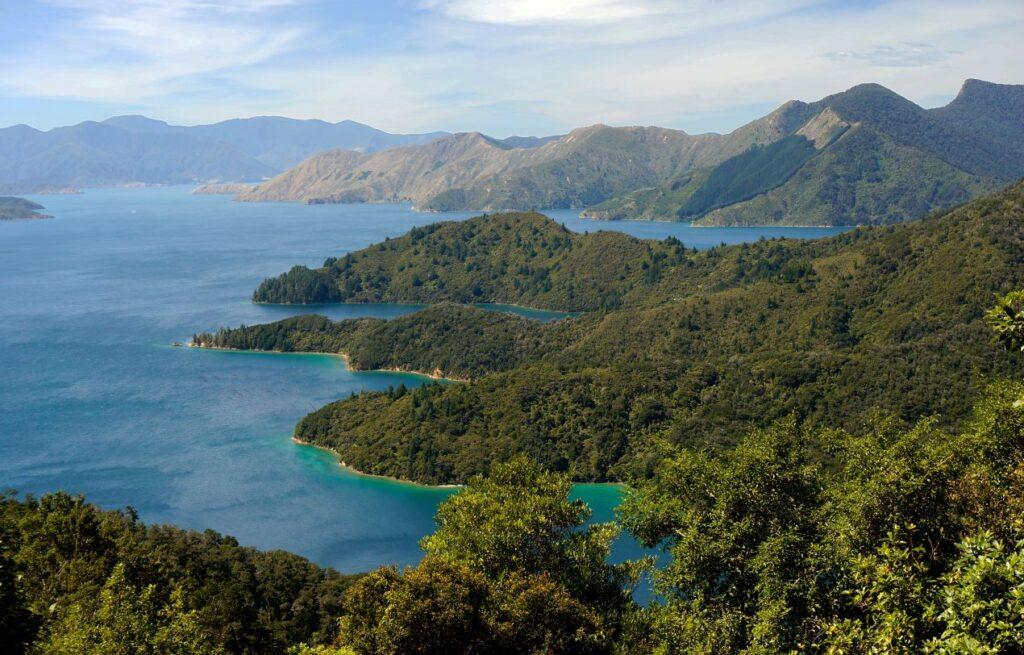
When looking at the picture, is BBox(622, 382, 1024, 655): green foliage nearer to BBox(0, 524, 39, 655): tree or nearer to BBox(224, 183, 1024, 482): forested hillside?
BBox(0, 524, 39, 655): tree

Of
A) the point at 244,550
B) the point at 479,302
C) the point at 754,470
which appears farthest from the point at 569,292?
the point at 754,470

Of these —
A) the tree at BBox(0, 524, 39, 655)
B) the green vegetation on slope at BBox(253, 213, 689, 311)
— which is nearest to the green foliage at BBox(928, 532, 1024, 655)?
the tree at BBox(0, 524, 39, 655)

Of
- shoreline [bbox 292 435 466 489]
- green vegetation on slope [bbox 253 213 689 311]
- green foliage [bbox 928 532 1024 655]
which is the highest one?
green foliage [bbox 928 532 1024 655]

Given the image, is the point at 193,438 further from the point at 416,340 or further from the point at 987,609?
the point at 987,609

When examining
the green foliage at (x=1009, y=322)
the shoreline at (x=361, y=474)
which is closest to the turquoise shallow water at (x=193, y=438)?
the shoreline at (x=361, y=474)

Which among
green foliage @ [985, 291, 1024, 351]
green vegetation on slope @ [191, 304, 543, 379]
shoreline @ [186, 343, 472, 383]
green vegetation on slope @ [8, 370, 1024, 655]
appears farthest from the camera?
green vegetation on slope @ [191, 304, 543, 379]

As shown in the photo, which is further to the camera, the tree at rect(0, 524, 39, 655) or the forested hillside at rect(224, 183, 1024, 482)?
the forested hillside at rect(224, 183, 1024, 482)

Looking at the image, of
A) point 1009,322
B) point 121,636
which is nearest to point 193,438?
point 121,636
